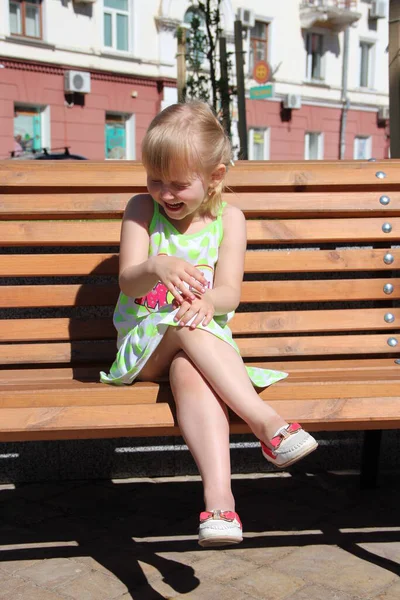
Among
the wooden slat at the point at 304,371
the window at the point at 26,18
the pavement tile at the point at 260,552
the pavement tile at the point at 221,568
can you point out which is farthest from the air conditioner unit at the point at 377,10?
the pavement tile at the point at 221,568

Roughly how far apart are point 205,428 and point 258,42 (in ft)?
84.9

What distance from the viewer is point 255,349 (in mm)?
3279

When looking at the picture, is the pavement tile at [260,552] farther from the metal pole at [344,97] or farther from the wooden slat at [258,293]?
the metal pole at [344,97]

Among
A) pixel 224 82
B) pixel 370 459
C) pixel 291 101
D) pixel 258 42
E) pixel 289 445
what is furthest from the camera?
pixel 291 101

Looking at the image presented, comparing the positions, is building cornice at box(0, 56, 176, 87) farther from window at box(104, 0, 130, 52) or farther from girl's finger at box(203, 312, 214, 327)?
girl's finger at box(203, 312, 214, 327)


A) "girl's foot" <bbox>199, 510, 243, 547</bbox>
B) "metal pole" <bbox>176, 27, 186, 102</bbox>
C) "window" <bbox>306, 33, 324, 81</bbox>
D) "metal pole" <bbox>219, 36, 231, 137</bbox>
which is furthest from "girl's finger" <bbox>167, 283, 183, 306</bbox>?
"window" <bbox>306, 33, 324, 81</bbox>

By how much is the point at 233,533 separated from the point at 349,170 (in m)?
1.72

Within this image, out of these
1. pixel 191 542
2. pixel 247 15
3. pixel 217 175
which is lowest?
pixel 191 542

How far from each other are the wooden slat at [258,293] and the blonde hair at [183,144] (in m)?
0.71

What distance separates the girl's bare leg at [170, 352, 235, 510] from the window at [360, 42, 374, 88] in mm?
29545

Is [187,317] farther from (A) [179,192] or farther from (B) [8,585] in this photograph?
(B) [8,585]

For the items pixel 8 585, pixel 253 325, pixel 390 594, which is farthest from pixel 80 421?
pixel 390 594

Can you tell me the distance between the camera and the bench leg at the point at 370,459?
11.9 ft

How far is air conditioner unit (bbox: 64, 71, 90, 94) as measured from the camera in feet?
70.1
